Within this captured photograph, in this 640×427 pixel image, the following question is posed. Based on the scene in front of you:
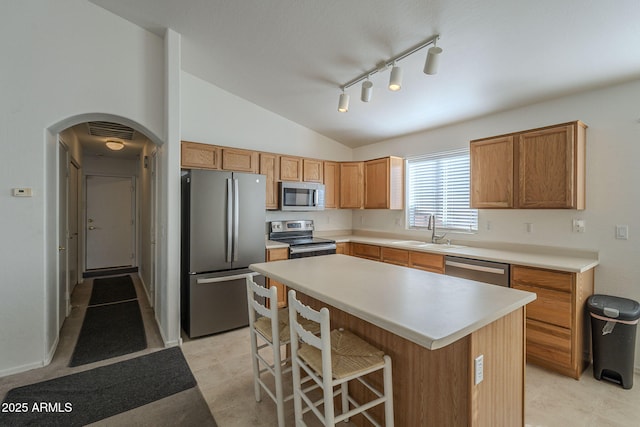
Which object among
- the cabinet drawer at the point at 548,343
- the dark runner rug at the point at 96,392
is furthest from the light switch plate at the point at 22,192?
the cabinet drawer at the point at 548,343

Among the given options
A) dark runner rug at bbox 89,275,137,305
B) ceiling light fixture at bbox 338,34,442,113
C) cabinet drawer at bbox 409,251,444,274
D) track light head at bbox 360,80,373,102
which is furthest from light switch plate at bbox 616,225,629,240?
dark runner rug at bbox 89,275,137,305

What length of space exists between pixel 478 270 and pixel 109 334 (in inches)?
159

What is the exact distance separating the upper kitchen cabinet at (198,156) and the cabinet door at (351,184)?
2061mm

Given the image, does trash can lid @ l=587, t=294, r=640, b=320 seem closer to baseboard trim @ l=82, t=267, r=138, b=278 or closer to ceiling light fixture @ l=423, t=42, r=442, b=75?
ceiling light fixture @ l=423, t=42, r=442, b=75

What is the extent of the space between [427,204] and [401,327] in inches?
135

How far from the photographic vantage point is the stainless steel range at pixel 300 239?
389cm

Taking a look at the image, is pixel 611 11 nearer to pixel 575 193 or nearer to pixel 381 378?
pixel 575 193

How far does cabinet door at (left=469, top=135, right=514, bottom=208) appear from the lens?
118 inches

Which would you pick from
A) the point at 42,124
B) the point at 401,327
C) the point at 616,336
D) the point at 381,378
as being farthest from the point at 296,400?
the point at 42,124

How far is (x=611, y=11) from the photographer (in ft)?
6.10

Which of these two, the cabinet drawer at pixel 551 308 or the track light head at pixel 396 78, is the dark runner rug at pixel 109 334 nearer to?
the track light head at pixel 396 78

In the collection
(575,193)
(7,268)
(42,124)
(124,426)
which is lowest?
(124,426)

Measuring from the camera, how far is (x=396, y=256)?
3850 millimetres

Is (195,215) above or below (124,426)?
above
